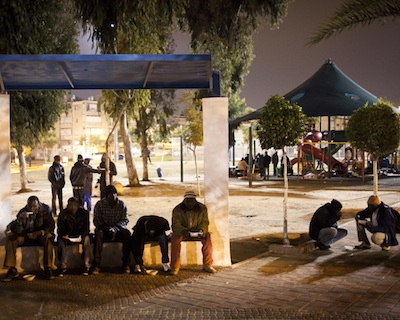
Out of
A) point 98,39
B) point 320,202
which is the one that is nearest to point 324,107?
point 320,202

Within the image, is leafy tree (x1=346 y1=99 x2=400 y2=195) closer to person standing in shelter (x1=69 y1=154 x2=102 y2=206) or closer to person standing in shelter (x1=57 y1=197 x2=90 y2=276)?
person standing in shelter (x1=57 y1=197 x2=90 y2=276)

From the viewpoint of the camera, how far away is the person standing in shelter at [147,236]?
7.50 meters

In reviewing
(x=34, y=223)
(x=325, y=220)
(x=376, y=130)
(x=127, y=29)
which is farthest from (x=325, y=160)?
(x=34, y=223)

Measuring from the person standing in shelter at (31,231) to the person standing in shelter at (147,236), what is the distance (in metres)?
1.21

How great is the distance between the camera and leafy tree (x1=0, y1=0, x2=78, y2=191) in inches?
505

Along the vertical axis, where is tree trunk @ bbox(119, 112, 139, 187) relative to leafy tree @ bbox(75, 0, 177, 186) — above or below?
below

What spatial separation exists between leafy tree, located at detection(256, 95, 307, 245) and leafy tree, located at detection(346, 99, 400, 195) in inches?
68.3

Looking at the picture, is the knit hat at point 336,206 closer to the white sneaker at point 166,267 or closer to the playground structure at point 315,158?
the white sneaker at point 166,267

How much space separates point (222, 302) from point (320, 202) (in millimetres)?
11222

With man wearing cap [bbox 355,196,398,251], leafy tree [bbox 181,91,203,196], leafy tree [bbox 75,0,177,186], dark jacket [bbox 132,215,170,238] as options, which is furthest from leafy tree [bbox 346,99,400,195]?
leafy tree [bbox 181,91,203,196]

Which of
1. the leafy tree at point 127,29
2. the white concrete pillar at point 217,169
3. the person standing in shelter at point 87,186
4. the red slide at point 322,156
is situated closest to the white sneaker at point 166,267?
the white concrete pillar at point 217,169

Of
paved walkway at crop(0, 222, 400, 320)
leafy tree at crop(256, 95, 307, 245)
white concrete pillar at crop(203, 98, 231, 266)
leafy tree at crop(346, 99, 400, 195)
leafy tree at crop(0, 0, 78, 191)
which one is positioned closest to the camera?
paved walkway at crop(0, 222, 400, 320)

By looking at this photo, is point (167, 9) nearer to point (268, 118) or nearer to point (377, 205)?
point (268, 118)

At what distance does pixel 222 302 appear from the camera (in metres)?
5.95
